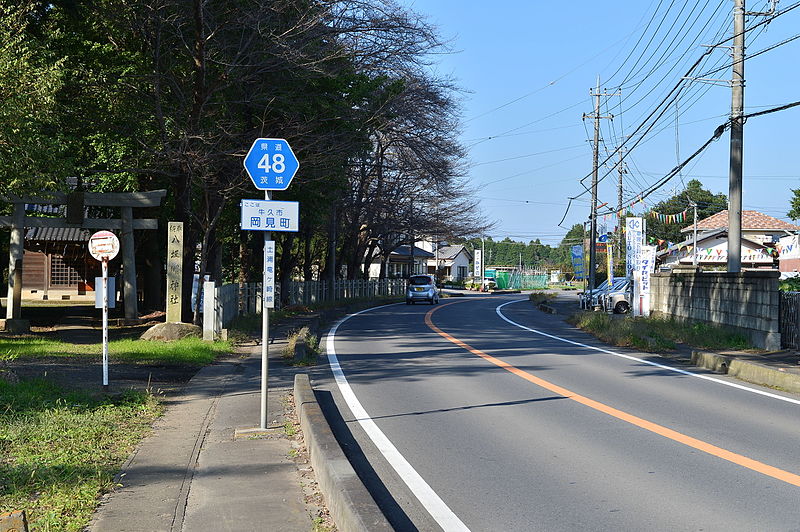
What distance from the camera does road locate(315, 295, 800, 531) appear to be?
18.8ft

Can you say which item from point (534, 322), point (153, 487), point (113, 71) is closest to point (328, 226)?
point (534, 322)

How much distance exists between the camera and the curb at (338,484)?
15.7 feet

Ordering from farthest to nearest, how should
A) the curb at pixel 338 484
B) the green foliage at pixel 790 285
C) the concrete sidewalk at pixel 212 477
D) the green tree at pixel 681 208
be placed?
1. the green tree at pixel 681 208
2. the green foliage at pixel 790 285
3. the concrete sidewalk at pixel 212 477
4. the curb at pixel 338 484

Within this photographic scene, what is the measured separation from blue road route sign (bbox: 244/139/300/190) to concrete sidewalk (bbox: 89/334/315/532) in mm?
2764

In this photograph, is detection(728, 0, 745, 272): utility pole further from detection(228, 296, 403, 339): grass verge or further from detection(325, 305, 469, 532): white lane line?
detection(228, 296, 403, 339): grass verge

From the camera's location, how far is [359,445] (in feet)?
25.9

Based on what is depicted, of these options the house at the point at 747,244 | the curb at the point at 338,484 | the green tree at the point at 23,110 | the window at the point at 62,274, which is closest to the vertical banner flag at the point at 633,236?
the house at the point at 747,244

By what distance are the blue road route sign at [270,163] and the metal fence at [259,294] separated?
9008 mm

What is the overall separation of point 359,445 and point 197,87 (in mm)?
13424

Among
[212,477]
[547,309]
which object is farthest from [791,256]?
[212,477]

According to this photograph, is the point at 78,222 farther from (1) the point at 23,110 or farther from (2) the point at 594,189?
(2) the point at 594,189

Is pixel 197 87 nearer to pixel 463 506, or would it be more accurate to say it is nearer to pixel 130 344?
pixel 130 344

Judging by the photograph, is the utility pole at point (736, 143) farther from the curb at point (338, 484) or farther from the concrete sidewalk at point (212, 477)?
the curb at point (338, 484)

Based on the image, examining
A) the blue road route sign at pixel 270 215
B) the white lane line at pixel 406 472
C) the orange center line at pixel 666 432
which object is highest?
the blue road route sign at pixel 270 215
